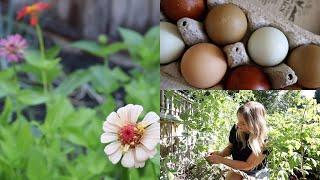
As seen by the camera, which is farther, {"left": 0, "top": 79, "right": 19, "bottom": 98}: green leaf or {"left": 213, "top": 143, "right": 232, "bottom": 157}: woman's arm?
{"left": 213, "top": 143, "right": 232, "bottom": 157}: woman's arm

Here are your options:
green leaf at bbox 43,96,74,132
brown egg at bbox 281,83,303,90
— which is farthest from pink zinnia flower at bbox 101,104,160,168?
brown egg at bbox 281,83,303,90

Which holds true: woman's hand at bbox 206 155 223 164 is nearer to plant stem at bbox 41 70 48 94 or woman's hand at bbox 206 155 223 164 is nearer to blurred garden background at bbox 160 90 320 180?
blurred garden background at bbox 160 90 320 180

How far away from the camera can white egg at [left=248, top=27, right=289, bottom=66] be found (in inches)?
42.1

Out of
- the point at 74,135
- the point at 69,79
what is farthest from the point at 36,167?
the point at 69,79

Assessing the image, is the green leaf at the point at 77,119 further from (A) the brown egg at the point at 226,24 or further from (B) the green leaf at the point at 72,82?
(A) the brown egg at the point at 226,24

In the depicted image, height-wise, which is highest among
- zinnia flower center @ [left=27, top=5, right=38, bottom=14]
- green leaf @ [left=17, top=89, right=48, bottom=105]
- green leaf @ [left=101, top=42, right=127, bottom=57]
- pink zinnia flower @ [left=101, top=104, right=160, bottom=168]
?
zinnia flower center @ [left=27, top=5, right=38, bottom=14]

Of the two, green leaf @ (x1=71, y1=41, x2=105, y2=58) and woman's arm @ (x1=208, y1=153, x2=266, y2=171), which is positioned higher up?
green leaf @ (x1=71, y1=41, x2=105, y2=58)

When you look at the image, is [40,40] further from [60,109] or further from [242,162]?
[242,162]

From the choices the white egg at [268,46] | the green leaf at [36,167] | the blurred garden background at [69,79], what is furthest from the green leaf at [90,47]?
the white egg at [268,46]

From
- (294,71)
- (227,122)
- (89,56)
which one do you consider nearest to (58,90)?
(89,56)

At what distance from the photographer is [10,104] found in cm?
104

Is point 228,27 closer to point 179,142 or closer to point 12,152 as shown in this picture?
point 179,142

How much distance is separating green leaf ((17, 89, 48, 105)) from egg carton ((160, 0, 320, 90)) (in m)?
0.30

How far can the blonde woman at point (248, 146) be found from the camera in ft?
3.70
